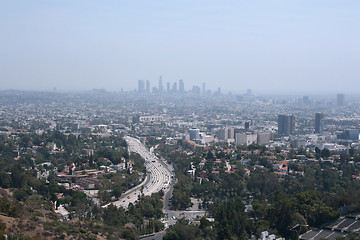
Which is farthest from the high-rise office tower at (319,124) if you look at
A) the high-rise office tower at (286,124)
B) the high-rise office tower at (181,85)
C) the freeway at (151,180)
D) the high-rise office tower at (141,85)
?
the high-rise office tower at (141,85)

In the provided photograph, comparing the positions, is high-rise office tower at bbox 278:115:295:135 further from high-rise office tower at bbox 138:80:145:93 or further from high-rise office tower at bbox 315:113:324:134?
high-rise office tower at bbox 138:80:145:93

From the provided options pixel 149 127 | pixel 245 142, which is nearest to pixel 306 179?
pixel 245 142

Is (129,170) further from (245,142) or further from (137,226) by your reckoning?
(245,142)

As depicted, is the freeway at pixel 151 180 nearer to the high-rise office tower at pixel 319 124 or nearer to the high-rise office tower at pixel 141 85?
the high-rise office tower at pixel 319 124

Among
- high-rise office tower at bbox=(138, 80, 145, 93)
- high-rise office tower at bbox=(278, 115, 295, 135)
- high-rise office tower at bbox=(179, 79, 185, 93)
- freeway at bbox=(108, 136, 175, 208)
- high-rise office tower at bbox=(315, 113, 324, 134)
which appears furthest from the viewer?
high-rise office tower at bbox=(138, 80, 145, 93)

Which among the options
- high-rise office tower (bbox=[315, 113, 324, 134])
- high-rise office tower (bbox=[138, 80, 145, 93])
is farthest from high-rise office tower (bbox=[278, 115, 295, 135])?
high-rise office tower (bbox=[138, 80, 145, 93])

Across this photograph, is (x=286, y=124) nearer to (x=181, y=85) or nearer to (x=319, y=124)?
(x=319, y=124)

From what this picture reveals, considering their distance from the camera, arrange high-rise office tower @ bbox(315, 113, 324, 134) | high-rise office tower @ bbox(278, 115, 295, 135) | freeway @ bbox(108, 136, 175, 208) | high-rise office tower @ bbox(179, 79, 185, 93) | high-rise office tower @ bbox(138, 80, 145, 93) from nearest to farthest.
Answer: freeway @ bbox(108, 136, 175, 208) < high-rise office tower @ bbox(278, 115, 295, 135) < high-rise office tower @ bbox(315, 113, 324, 134) < high-rise office tower @ bbox(179, 79, 185, 93) < high-rise office tower @ bbox(138, 80, 145, 93)
